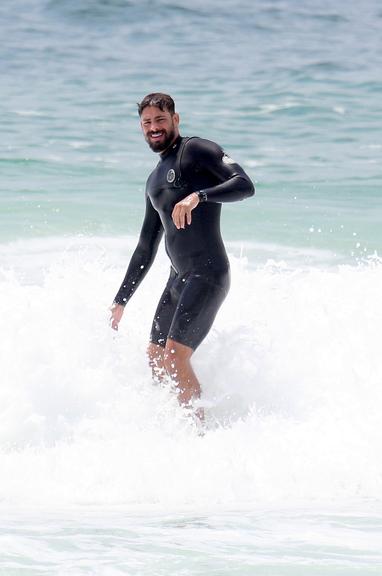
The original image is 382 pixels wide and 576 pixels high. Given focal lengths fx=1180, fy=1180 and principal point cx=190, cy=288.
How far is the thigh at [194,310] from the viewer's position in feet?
20.3

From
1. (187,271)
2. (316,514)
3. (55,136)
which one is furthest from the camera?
(55,136)

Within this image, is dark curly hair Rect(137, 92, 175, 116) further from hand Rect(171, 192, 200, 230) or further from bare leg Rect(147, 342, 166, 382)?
bare leg Rect(147, 342, 166, 382)

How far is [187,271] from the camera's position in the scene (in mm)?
6363

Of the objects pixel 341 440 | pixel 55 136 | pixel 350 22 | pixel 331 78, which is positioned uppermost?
pixel 350 22

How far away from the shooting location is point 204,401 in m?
6.58

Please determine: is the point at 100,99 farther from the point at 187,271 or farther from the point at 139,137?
the point at 187,271

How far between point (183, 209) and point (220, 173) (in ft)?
1.49

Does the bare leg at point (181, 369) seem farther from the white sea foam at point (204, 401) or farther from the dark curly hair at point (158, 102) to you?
the dark curly hair at point (158, 102)

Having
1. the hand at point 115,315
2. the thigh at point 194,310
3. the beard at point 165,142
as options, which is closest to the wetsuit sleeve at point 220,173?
the beard at point 165,142

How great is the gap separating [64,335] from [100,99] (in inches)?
637

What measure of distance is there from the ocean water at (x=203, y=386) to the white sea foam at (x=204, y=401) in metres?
0.01

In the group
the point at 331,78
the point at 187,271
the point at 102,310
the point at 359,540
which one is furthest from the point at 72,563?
the point at 331,78

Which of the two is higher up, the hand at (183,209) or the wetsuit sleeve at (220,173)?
the wetsuit sleeve at (220,173)

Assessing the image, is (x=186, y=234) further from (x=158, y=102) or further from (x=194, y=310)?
(x=158, y=102)
